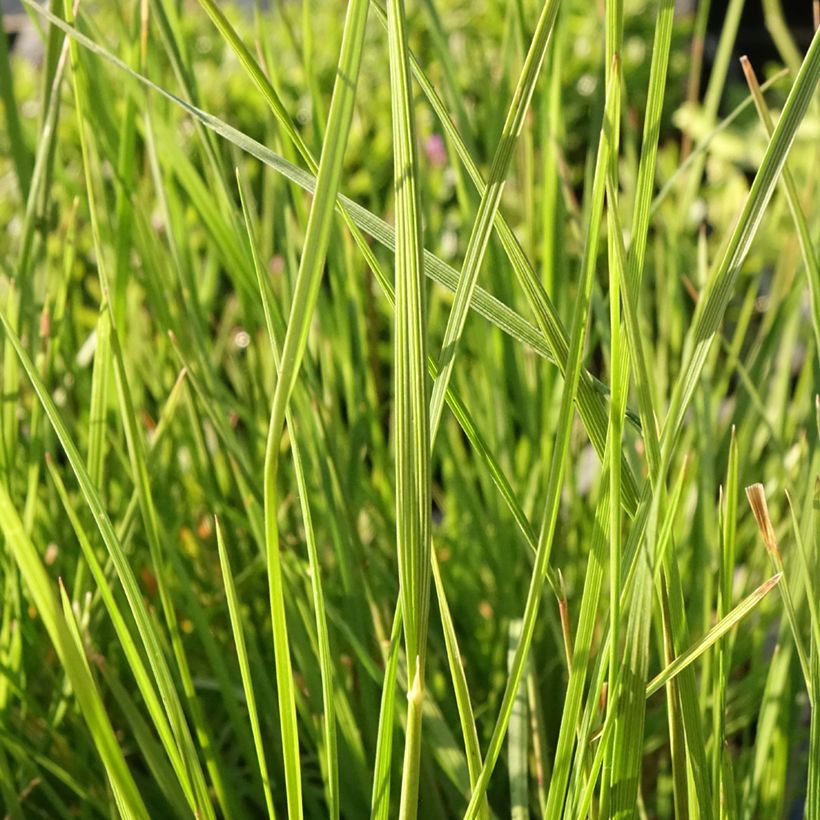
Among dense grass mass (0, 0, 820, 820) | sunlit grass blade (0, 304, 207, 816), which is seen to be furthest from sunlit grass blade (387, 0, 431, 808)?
sunlit grass blade (0, 304, 207, 816)

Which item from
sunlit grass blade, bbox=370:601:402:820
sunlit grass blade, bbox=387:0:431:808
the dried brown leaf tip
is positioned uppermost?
sunlit grass blade, bbox=387:0:431:808

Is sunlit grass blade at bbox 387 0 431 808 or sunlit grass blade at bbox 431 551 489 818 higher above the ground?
sunlit grass blade at bbox 387 0 431 808

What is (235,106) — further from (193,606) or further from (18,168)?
(193,606)

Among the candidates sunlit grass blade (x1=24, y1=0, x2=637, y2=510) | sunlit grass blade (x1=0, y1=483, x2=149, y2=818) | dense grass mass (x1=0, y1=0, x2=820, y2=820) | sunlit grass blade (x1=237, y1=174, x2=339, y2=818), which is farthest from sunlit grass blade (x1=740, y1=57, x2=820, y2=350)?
sunlit grass blade (x1=0, y1=483, x2=149, y2=818)

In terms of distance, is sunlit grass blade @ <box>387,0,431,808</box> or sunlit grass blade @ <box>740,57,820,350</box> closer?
sunlit grass blade @ <box>387,0,431,808</box>

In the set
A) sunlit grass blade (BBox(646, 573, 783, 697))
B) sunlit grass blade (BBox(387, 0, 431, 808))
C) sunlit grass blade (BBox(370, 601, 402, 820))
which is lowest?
sunlit grass blade (BBox(370, 601, 402, 820))

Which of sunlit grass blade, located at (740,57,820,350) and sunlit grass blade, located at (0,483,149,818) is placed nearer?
sunlit grass blade, located at (0,483,149,818)

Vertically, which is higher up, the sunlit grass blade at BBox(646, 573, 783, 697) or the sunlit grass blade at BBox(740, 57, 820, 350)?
the sunlit grass blade at BBox(740, 57, 820, 350)

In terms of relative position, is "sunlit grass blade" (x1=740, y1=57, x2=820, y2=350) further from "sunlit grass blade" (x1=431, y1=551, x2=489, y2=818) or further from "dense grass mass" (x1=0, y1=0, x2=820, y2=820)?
"sunlit grass blade" (x1=431, y1=551, x2=489, y2=818)

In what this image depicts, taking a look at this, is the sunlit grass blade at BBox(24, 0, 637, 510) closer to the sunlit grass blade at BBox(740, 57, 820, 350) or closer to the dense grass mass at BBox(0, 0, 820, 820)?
the dense grass mass at BBox(0, 0, 820, 820)
